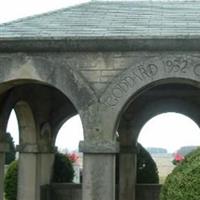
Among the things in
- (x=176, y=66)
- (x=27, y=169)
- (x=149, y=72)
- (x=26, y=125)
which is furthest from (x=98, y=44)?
(x=27, y=169)

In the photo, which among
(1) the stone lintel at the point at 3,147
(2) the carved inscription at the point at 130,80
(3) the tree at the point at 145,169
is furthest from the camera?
(3) the tree at the point at 145,169

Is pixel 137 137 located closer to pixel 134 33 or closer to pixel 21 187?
pixel 21 187

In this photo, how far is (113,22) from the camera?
9969 mm

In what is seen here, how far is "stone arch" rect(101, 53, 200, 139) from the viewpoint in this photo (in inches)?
354

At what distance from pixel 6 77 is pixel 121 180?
5631mm

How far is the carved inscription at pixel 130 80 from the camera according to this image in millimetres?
9070

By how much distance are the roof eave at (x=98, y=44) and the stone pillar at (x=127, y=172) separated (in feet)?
17.6

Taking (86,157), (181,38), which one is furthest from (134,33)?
(86,157)

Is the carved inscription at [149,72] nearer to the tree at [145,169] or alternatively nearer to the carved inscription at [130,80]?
the carved inscription at [130,80]

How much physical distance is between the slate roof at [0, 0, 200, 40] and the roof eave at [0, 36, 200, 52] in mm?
57

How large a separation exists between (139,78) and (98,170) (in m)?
1.63

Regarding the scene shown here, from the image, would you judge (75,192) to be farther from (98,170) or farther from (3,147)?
(98,170)

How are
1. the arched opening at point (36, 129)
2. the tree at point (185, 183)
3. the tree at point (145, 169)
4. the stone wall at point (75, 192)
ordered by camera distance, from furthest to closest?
the tree at point (145, 169)
the stone wall at point (75, 192)
the arched opening at point (36, 129)
the tree at point (185, 183)

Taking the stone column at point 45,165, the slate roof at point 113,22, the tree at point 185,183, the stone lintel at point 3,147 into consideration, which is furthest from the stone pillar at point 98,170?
the stone column at point 45,165
